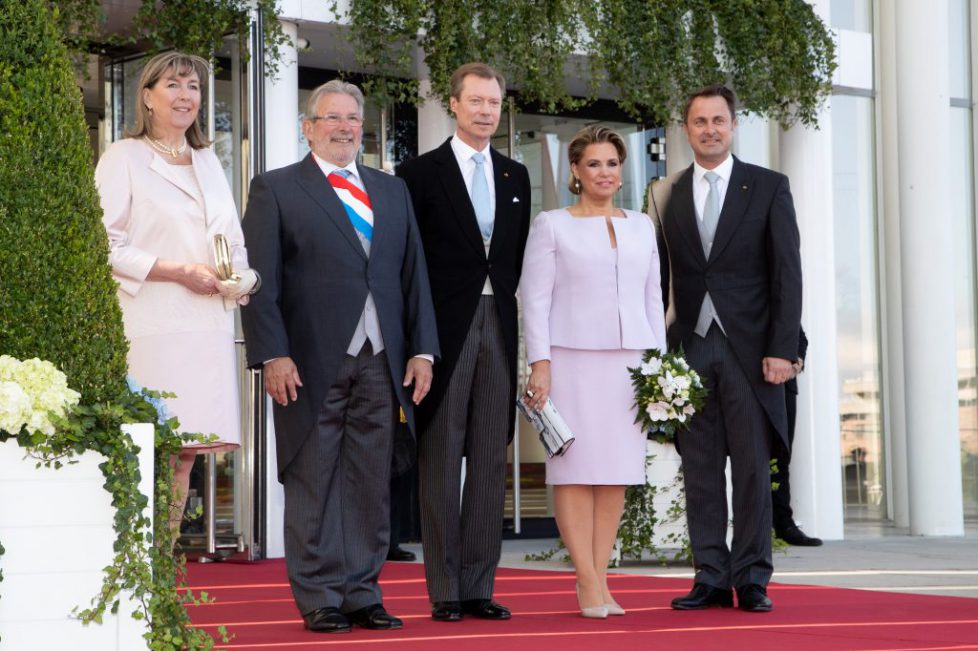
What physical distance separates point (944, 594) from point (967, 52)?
6.94 metres

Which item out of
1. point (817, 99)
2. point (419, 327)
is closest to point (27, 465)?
point (419, 327)

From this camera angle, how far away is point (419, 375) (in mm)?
4449

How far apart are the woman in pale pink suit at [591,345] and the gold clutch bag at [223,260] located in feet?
3.66

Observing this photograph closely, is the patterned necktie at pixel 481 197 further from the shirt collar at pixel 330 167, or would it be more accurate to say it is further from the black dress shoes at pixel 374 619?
the black dress shoes at pixel 374 619

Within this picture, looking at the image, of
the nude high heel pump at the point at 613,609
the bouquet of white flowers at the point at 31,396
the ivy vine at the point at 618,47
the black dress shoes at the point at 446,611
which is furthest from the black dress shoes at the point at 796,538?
the bouquet of white flowers at the point at 31,396

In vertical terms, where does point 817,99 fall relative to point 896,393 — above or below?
above

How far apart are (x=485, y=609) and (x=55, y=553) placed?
186 centimetres

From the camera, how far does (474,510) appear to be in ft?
15.3

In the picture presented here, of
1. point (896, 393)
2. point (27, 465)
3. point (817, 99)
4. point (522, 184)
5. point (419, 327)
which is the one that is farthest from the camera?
point (896, 393)

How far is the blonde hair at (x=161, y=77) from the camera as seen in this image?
4.13 meters

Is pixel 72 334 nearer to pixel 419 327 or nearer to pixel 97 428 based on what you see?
pixel 97 428

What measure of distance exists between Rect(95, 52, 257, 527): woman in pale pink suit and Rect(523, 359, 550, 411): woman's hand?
1.02 m

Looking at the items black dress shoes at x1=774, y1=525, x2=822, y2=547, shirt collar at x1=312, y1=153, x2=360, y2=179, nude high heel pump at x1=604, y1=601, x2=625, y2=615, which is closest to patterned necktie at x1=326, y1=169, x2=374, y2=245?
shirt collar at x1=312, y1=153, x2=360, y2=179

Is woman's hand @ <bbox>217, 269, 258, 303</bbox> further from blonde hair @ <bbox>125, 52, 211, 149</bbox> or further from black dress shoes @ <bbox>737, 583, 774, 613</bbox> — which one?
black dress shoes @ <bbox>737, 583, 774, 613</bbox>
